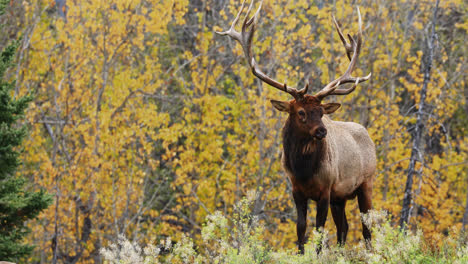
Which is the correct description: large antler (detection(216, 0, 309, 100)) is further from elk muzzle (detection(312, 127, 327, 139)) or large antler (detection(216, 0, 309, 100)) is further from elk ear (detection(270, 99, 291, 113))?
elk muzzle (detection(312, 127, 327, 139))

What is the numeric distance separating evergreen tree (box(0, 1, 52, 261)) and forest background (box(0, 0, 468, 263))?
12.0 feet

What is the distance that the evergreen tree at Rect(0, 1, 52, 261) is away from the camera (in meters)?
8.69

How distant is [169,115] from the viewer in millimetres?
17984

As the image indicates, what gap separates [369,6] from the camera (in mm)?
19297

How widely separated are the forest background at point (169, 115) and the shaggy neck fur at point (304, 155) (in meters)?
7.02

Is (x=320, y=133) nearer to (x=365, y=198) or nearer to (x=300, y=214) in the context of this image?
(x=300, y=214)

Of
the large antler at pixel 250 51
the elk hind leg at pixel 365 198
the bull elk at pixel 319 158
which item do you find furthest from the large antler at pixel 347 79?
the elk hind leg at pixel 365 198

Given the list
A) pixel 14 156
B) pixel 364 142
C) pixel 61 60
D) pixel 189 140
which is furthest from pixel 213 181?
pixel 364 142

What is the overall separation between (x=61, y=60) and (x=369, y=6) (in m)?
9.46

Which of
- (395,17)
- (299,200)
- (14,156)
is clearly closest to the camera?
(299,200)

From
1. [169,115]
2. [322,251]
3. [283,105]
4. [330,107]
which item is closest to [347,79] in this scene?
[330,107]

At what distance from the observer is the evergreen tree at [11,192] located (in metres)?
8.69

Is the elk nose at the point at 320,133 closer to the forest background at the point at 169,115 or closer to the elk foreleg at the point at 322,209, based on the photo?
the elk foreleg at the point at 322,209

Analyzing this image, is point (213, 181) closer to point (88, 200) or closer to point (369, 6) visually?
point (88, 200)
